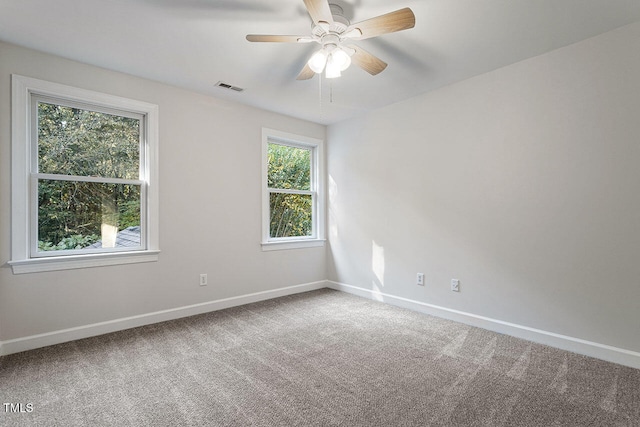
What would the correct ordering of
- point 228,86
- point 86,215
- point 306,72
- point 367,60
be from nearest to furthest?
point 367,60 → point 306,72 → point 86,215 → point 228,86

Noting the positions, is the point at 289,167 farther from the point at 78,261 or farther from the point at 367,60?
the point at 78,261

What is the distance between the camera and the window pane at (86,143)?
9.04ft

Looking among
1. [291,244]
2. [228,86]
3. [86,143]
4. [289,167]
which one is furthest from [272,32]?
[291,244]

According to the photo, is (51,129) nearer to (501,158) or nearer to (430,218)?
(430,218)

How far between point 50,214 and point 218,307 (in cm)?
184

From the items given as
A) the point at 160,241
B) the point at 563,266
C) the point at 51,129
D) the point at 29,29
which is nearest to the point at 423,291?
the point at 563,266

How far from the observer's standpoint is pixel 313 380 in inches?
83.8

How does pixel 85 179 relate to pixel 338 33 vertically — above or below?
below

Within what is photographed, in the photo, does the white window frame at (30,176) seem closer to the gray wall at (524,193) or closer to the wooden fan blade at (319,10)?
the wooden fan blade at (319,10)

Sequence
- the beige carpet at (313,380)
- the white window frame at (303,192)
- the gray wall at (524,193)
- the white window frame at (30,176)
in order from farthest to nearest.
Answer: the white window frame at (303,192), the white window frame at (30,176), the gray wall at (524,193), the beige carpet at (313,380)

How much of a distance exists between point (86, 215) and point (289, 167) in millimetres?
2427

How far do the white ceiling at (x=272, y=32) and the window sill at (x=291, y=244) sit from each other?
1933 millimetres

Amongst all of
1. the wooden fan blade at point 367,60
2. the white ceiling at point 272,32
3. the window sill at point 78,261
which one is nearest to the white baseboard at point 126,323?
the window sill at point 78,261

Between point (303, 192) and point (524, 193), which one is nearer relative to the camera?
point (524, 193)
